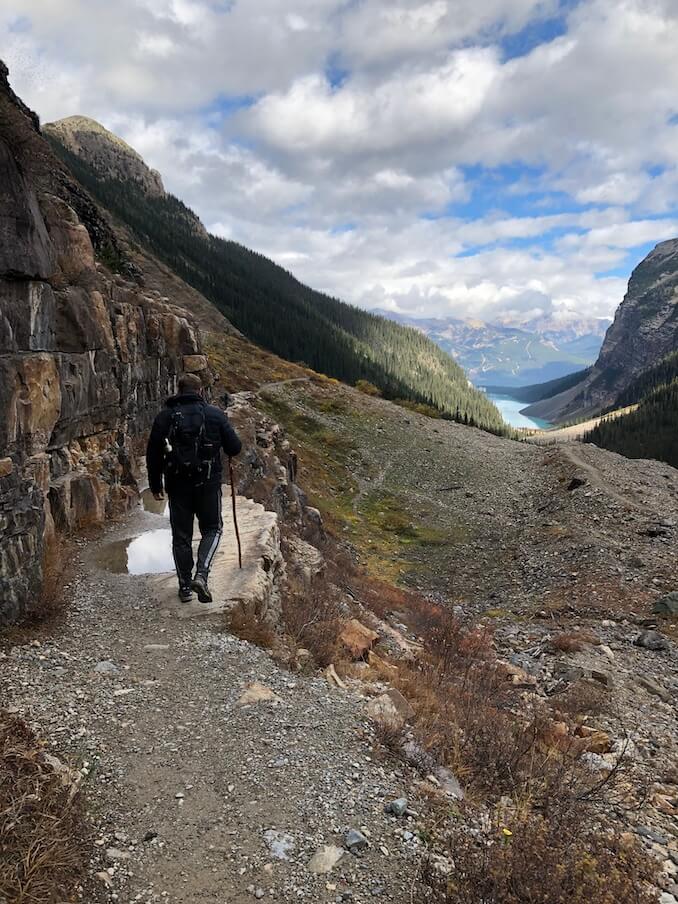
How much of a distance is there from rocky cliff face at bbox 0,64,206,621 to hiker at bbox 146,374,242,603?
6.41ft

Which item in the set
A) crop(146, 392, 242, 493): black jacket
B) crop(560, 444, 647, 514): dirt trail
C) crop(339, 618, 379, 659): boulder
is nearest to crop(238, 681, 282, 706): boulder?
crop(339, 618, 379, 659): boulder

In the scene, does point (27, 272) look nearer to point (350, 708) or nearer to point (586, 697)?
point (350, 708)

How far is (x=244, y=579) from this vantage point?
9641 mm

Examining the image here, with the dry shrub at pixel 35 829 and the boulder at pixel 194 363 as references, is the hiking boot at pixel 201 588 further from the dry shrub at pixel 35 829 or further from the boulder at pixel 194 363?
the boulder at pixel 194 363

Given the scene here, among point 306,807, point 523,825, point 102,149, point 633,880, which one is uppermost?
point 102,149

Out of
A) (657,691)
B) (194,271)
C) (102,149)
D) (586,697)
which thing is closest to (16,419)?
(586,697)

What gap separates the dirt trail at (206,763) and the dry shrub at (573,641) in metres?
12.3

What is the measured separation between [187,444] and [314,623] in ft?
14.0

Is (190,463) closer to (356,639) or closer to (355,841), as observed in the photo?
(356,639)

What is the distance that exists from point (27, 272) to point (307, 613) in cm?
755

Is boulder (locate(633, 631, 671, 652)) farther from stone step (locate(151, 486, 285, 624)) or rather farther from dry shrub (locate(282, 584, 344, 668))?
stone step (locate(151, 486, 285, 624))

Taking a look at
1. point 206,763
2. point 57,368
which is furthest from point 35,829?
point 57,368

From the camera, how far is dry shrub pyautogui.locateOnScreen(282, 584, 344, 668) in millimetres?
8805

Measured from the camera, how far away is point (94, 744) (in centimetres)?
508
